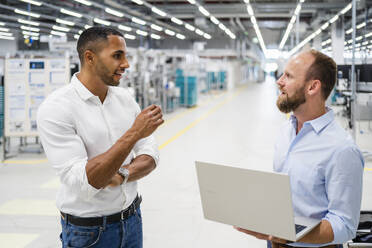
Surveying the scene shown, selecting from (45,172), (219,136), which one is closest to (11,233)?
(45,172)

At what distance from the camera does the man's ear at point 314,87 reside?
1.75 m

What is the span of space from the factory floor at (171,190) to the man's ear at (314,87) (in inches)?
105

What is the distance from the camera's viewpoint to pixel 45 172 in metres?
6.92

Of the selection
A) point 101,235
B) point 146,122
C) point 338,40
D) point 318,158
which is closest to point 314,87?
point 318,158

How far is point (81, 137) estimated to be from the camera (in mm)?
1789

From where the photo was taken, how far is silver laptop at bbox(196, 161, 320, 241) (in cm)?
142

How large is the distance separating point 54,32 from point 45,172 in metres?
19.8

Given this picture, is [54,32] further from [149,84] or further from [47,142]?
[47,142]

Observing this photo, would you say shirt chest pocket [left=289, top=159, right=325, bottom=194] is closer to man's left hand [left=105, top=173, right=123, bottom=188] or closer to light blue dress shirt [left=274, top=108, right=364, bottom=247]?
light blue dress shirt [left=274, top=108, right=364, bottom=247]

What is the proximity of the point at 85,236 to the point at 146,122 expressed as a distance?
0.61 m

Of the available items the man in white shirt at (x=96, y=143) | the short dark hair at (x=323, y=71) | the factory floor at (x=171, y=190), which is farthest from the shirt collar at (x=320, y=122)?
the factory floor at (x=171, y=190)

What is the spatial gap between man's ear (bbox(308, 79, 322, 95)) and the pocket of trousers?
111 centimetres

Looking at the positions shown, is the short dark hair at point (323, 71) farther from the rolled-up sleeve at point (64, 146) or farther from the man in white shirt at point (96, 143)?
the rolled-up sleeve at point (64, 146)

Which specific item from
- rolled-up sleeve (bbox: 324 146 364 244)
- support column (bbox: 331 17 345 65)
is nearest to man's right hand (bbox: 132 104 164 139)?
rolled-up sleeve (bbox: 324 146 364 244)
